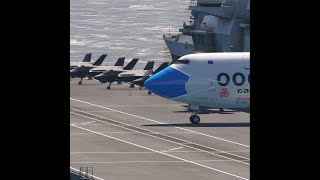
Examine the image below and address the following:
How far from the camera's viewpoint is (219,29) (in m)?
124

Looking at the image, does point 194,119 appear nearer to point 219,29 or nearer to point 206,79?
point 206,79

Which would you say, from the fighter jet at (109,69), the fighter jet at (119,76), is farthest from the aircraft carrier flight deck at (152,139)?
the fighter jet at (109,69)

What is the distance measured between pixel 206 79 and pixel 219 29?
43.5 m

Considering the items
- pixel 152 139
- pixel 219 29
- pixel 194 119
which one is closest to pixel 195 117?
pixel 194 119

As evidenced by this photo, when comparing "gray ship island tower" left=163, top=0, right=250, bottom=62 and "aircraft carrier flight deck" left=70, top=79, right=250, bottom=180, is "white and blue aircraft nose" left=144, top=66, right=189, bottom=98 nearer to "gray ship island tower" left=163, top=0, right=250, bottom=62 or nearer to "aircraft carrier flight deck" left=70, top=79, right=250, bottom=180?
"aircraft carrier flight deck" left=70, top=79, right=250, bottom=180

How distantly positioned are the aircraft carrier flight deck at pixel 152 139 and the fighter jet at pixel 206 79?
7.38 ft

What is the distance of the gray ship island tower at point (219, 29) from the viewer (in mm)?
121312

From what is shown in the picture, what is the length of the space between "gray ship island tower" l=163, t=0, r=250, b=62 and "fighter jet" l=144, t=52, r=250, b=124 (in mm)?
36985

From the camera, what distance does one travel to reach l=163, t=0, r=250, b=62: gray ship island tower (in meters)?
121

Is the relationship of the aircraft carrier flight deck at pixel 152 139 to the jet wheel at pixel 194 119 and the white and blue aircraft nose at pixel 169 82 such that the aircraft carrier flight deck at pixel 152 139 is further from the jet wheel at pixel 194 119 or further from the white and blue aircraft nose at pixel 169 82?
the white and blue aircraft nose at pixel 169 82
